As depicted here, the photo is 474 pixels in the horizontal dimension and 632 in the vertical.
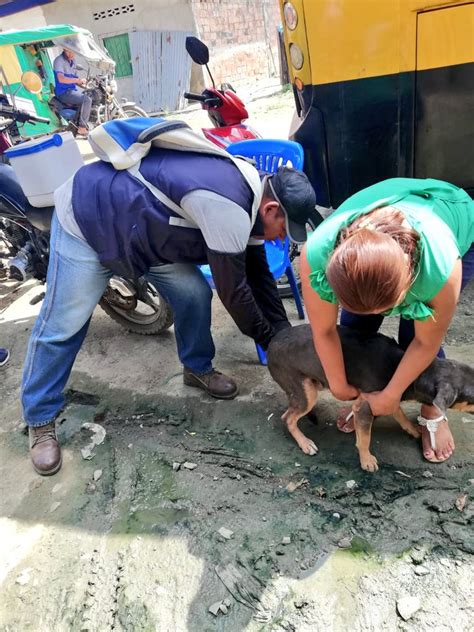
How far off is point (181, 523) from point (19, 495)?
990mm

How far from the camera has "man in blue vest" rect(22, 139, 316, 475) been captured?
2.14 meters

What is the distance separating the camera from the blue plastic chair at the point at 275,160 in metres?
3.34

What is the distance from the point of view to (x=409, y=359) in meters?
1.99

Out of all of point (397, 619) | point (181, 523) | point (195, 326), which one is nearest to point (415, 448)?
point (397, 619)

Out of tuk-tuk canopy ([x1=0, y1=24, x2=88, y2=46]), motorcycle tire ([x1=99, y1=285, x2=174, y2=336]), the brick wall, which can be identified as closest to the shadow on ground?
motorcycle tire ([x1=99, y1=285, x2=174, y2=336])

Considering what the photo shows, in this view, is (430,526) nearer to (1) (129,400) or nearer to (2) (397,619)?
(2) (397,619)

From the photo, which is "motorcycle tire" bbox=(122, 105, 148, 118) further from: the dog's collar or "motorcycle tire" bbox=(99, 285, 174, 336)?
the dog's collar

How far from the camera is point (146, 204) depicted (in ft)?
7.33

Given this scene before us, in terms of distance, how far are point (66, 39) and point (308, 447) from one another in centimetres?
1008

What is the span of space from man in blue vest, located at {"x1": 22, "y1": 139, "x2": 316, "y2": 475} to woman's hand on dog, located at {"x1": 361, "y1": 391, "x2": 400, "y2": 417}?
0.70 meters

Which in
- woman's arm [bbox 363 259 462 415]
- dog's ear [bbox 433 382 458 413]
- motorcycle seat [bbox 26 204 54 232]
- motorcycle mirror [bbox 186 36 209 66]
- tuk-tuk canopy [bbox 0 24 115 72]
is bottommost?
dog's ear [bbox 433 382 458 413]

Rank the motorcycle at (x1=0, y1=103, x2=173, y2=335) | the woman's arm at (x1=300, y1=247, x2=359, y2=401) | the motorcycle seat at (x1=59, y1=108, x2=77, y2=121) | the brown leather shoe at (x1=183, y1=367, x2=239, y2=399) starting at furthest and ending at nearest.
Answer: the motorcycle seat at (x1=59, y1=108, x2=77, y2=121) < the motorcycle at (x1=0, y1=103, x2=173, y2=335) < the brown leather shoe at (x1=183, y1=367, x2=239, y2=399) < the woman's arm at (x1=300, y1=247, x2=359, y2=401)

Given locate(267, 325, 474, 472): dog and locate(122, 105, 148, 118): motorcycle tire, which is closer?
locate(267, 325, 474, 472): dog

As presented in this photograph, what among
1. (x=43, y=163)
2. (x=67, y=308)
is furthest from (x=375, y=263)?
(x=43, y=163)
